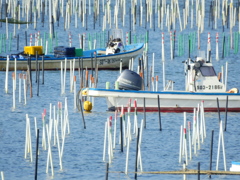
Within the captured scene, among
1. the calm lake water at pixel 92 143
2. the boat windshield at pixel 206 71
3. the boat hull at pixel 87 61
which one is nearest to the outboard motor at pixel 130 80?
the calm lake water at pixel 92 143

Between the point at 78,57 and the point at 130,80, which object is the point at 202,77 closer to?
the point at 130,80

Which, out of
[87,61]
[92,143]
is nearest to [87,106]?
[92,143]

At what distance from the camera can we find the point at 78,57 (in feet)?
205

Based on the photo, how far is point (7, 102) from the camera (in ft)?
173

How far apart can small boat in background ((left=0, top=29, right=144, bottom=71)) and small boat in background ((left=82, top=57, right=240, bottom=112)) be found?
497 inches

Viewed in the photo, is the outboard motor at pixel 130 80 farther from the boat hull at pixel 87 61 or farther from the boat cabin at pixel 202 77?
the boat hull at pixel 87 61

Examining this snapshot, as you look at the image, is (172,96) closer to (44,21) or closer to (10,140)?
(10,140)

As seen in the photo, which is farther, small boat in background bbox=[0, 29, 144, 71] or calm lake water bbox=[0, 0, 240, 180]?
small boat in background bbox=[0, 29, 144, 71]

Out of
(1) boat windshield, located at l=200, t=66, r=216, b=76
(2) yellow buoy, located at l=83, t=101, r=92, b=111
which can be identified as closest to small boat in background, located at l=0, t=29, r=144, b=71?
(2) yellow buoy, located at l=83, t=101, r=92, b=111

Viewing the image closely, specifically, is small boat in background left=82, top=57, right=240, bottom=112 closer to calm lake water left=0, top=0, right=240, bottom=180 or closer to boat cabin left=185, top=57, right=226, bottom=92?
boat cabin left=185, top=57, right=226, bottom=92

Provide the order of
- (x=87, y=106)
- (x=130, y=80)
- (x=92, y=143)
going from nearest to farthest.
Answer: (x=92, y=143), (x=130, y=80), (x=87, y=106)

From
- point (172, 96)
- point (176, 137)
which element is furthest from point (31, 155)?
point (172, 96)

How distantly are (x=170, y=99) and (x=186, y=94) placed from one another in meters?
0.81

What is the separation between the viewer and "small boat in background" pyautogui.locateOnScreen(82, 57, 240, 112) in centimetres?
4784
